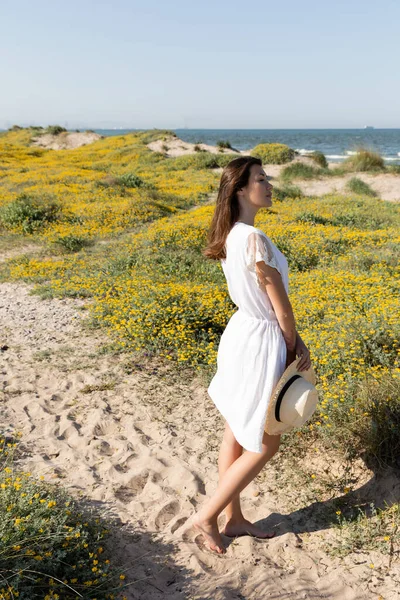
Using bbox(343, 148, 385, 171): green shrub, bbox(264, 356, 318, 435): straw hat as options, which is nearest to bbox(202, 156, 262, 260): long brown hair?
bbox(264, 356, 318, 435): straw hat

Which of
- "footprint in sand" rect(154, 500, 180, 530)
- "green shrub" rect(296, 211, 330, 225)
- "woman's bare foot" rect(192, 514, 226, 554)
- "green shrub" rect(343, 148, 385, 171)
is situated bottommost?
"footprint in sand" rect(154, 500, 180, 530)

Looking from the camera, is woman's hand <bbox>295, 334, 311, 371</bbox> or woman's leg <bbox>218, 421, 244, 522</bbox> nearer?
woman's hand <bbox>295, 334, 311, 371</bbox>

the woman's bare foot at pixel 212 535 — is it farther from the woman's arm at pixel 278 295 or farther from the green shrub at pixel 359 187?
the green shrub at pixel 359 187

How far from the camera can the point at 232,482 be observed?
2.92 metres

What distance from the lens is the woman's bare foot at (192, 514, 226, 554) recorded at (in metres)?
3.07

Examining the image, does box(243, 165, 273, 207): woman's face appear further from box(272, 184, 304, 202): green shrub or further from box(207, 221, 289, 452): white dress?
box(272, 184, 304, 202): green shrub

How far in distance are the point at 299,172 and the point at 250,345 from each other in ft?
65.9

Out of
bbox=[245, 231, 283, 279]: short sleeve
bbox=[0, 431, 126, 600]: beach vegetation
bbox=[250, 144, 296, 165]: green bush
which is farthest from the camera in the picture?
bbox=[250, 144, 296, 165]: green bush

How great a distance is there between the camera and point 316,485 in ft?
12.0

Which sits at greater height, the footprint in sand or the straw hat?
the straw hat

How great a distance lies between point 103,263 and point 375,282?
189 inches

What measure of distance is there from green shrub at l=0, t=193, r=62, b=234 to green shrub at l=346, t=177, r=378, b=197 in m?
10.2

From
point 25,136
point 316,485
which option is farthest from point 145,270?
point 25,136

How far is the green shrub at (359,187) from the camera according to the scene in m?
17.9
